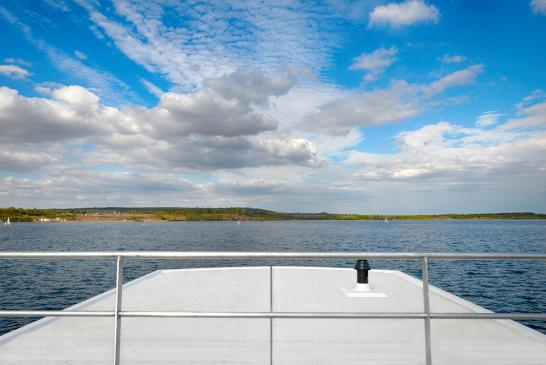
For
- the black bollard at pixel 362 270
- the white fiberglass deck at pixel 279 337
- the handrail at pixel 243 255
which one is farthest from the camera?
the black bollard at pixel 362 270

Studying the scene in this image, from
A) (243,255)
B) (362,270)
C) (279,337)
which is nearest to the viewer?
(243,255)

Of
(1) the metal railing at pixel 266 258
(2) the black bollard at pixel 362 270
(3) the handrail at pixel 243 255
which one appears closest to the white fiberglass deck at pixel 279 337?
(2) the black bollard at pixel 362 270

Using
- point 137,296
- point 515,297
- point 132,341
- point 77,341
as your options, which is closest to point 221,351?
point 132,341

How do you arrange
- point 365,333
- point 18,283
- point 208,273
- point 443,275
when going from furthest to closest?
point 443,275
point 18,283
point 208,273
point 365,333

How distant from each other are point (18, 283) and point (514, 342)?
2803cm

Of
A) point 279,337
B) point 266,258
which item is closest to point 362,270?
point 279,337

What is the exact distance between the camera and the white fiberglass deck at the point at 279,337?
3822mm

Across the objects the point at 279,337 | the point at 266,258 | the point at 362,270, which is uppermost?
the point at 266,258

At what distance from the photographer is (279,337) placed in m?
4.48

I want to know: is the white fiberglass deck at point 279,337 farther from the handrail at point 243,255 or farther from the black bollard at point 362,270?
the handrail at point 243,255

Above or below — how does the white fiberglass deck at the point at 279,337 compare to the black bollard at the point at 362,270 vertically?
below

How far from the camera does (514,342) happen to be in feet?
14.2

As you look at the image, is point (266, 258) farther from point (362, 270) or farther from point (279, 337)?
point (362, 270)

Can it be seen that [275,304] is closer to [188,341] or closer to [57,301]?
[188,341]
